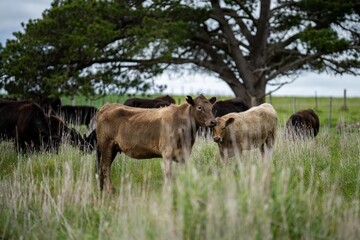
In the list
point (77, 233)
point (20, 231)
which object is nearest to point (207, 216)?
point (77, 233)

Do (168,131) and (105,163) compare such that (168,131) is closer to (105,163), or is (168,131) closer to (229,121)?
(105,163)

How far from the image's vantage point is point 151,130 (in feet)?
29.5

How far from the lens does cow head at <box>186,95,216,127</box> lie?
8.88 meters

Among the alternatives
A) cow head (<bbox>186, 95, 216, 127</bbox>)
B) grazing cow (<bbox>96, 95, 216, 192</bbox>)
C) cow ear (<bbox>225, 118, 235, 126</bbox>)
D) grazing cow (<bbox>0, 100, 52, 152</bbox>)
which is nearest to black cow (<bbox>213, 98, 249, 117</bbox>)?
grazing cow (<bbox>0, 100, 52, 152</bbox>)

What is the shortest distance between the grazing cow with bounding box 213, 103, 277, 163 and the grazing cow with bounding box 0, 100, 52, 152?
483 centimetres

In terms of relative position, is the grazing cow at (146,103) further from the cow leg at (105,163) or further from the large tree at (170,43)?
the cow leg at (105,163)

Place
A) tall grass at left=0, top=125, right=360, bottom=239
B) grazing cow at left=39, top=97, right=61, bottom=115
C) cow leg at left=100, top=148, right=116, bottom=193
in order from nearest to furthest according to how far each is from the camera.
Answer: tall grass at left=0, top=125, right=360, bottom=239
cow leg at left=100, top=148, right=116, bottom=193
grazing cow at left=39, top=97, right=61, bottom=115

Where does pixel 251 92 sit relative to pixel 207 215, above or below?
above

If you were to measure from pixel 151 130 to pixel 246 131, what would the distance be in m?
2.51

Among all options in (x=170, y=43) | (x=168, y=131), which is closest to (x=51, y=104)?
(x=170, y=43)

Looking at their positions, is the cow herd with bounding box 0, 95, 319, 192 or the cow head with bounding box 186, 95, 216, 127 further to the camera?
the cow head with bounding box 186, 95, 216, 127

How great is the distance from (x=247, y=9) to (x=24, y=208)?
1831cm

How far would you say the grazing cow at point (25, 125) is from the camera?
544 inches

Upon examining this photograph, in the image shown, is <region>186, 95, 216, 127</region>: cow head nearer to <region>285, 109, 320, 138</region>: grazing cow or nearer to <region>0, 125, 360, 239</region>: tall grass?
<region>0, 125, 360, 239</region>: tall grass
